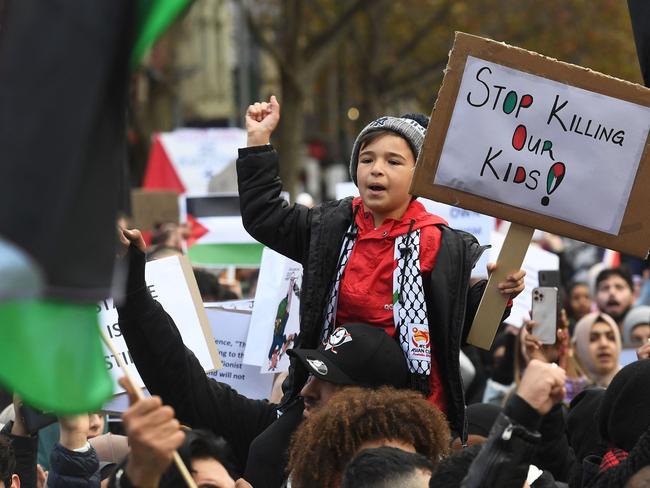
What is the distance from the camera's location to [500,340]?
9.42 m

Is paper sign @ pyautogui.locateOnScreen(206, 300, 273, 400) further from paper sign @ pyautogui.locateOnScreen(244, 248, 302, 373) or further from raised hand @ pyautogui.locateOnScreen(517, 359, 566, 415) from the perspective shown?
raised hand @ pyautogui.locateOnScreen(517, 359, 566, 415)

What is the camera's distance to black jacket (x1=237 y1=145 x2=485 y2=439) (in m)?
4.70

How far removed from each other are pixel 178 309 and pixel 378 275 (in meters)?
1.32

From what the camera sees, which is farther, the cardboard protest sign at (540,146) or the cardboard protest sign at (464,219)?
the cardboard protest sign at (464,219)

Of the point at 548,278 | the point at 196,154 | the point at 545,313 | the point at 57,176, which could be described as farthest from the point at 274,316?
the point at 196,154

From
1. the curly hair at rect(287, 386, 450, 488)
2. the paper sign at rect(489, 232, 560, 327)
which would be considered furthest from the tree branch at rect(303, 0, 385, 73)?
the curly hair at rect(287, 386, 450, 488)

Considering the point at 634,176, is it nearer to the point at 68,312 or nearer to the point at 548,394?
the point at 548,394

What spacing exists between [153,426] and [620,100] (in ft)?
7.26

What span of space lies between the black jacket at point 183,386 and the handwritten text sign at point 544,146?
0.95 m

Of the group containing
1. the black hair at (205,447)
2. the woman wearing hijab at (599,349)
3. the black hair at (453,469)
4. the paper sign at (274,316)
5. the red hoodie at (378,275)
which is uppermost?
the red hoodie at (378,275)

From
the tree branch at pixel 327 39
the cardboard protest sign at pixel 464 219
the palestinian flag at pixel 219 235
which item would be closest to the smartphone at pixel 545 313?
the cardboard protest sign at pixel 464 219

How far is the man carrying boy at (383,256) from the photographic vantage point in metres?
4.69

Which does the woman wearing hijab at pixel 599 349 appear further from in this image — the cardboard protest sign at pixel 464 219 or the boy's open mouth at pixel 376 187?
the boy's open mouth at pixel 376 187

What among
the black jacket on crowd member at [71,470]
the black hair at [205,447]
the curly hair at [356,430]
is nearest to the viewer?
the black hair at [205,447]
